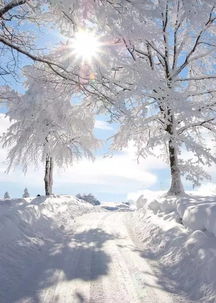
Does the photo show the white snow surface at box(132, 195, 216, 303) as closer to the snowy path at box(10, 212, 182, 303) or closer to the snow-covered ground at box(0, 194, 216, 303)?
the snow-covered ground at box(0, 194, 216, 303)

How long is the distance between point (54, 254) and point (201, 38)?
39.0ft

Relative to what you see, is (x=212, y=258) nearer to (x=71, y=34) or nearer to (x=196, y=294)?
(x=196, y=294)

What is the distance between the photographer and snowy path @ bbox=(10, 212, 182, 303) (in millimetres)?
5797

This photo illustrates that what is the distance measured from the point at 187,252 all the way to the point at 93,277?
2.33 meters

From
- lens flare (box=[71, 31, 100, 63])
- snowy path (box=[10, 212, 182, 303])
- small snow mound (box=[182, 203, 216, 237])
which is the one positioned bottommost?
snowy path (box=[10, 212, 182, 303])

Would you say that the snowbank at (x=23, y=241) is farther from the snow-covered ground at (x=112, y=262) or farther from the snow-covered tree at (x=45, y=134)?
the snow-covered tree at (x=45, y=134)

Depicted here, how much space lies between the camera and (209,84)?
692 inches

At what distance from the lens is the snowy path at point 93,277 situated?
5.80 meters

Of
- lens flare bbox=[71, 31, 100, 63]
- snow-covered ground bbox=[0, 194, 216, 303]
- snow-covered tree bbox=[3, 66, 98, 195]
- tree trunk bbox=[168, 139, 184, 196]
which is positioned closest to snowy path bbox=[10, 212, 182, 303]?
snow-covered ground bbox=[0, 194, 216, 303]

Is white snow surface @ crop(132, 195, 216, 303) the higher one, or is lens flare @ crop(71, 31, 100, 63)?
lens flare @ crop(71, 31, 100, 63)

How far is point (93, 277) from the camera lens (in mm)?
6836

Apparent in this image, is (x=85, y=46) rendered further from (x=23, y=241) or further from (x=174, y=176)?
(x=174, y=176)

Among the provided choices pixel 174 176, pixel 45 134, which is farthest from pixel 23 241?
pixel 45 134

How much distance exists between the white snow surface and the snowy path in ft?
1.26
